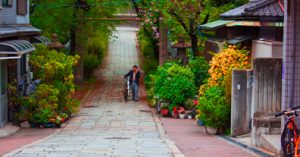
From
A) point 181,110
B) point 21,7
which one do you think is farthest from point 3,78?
point 181,110

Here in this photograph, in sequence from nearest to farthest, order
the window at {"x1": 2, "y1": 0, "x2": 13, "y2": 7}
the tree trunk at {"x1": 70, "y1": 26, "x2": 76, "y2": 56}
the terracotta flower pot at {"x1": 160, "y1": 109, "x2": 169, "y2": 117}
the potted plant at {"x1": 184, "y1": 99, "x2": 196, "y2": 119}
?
1. the window at {"x1": 2, "y1": 0, "x2": 13, "y2": 7}
2. the potted plant at {"x1": 184, "y1": 99, "x2": 196, "y2": 119}
3. the terracotta flower pot at {"x1": 160, "y1": 109, "x2": 169, "y2": 117}
4. the tree trunk at {"x1": 70, "y1": 26, "x2": 76, "y2": 56}

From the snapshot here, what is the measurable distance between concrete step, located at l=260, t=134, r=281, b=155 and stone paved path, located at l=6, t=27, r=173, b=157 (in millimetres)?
2385

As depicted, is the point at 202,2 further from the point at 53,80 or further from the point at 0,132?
the point at 0,132

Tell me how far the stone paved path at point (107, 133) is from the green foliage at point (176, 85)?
1.27 metres

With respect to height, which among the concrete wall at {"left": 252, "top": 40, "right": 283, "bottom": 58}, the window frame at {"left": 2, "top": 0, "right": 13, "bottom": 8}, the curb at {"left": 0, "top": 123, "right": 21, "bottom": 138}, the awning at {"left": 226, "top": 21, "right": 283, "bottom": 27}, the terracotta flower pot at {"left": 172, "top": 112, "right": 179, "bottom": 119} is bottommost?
the curb at {"left": 0, "top": 123, "right": 21, "bottom": 138}

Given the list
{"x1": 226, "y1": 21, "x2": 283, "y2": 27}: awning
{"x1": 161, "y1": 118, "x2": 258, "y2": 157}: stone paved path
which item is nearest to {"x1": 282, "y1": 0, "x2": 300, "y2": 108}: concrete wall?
{"x1": 161, "y1": 118, "x2": 258, "y2": 157}: stone paved path

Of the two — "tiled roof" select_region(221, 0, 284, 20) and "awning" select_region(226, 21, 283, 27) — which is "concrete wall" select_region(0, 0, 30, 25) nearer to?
"tiled roof" select_region(221, 0, 284, 20)

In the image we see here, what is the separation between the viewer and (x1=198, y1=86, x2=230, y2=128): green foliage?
20.7 meters

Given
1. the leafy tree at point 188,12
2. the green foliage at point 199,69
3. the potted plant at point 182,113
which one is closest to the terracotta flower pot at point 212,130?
the potted plant at point 182,113

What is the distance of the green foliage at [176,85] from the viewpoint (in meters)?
28.0

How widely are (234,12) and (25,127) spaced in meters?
9.13

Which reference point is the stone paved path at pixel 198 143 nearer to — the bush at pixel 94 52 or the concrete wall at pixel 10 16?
the concrete wall at pixel 10 16

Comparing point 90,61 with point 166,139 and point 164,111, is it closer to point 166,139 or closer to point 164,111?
point 164,111

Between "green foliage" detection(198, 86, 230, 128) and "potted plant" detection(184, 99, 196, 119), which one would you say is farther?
"potted plant" detection(184, 99, 196, 119)
